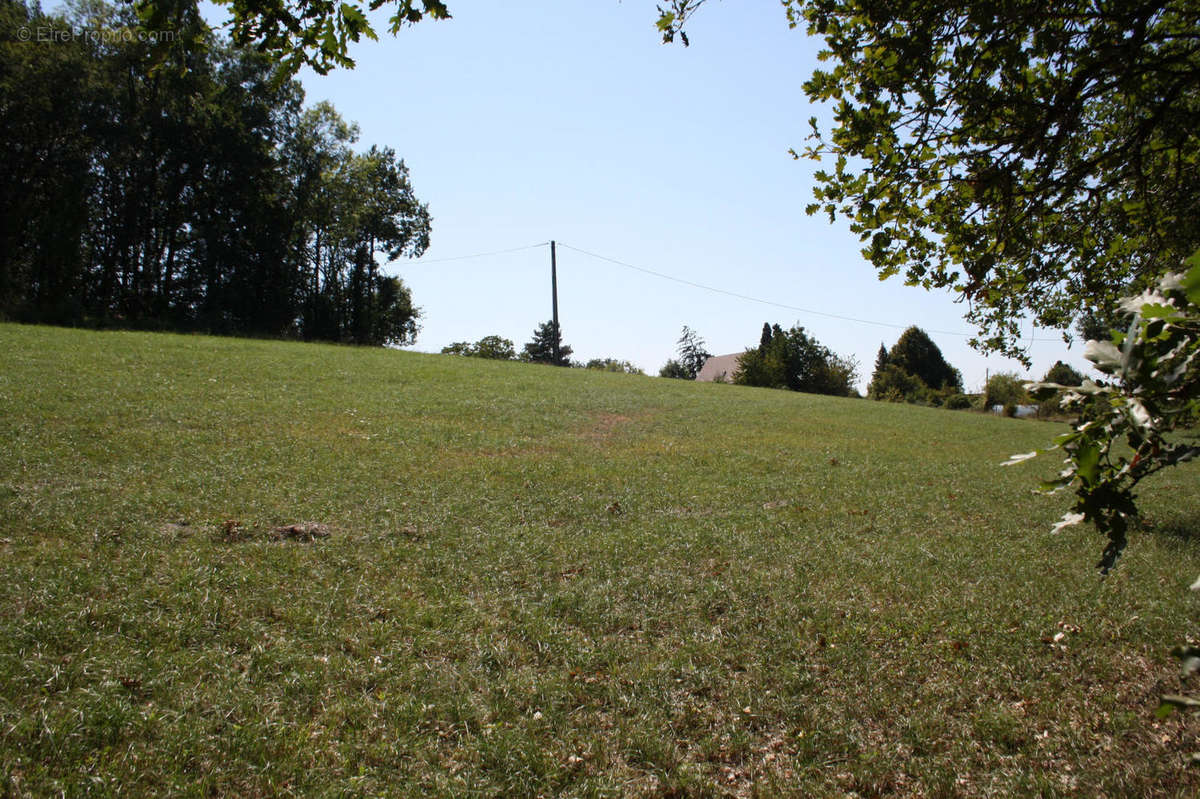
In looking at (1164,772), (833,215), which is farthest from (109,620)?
(1164,772)

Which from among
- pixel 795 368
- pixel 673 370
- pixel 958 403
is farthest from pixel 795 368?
pixel 673 370

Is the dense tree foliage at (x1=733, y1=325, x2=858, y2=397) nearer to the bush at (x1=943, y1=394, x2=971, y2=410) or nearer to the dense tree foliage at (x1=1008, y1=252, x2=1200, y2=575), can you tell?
the bush at (x1=943, y1=394, x2=971, y2=410)

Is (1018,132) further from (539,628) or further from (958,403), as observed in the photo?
(958,403)

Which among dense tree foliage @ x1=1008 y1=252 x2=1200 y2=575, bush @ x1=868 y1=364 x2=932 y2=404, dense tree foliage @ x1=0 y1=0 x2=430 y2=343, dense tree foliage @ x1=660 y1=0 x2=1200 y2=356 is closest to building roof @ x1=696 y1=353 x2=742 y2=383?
bush @ x1=868 y1=364 x2=932 y2=404

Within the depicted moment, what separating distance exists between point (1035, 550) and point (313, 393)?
573 inches

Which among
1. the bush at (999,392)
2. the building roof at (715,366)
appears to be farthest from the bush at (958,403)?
the building roof at (715,366)

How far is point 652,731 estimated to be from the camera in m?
3.58

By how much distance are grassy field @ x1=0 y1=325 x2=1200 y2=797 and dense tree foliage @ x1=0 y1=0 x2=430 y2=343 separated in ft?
69.7

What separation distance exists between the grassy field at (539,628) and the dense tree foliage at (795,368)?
118ft

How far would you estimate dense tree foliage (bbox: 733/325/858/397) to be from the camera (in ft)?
152

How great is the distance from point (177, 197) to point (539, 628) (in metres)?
39.9

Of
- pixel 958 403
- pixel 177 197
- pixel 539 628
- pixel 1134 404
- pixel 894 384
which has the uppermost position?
pixel 177 197

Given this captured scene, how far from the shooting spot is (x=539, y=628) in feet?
15.7

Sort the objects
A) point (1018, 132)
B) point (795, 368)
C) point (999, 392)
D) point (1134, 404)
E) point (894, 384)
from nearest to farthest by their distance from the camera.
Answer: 1. point (1134, 404)
2. point (1018, 132)
3. point (999, 392)
4. point (795, 368)
5. point (894, 384)
